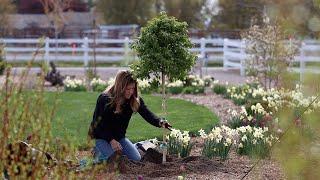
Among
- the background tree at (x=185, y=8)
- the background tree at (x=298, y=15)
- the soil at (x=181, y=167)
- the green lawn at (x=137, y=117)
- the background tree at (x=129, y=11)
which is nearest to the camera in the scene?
the background tree at (x=298, y=15)

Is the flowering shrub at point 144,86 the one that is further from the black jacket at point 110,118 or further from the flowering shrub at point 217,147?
the black jacket at point 110,118

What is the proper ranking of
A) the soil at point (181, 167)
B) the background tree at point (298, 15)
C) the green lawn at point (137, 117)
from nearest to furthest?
the background tree at point (298, 15) → the soil at point (181, 167) → the green lawn at point (137, 117)

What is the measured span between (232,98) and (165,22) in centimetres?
557

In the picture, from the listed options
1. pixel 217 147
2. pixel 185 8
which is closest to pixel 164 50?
pixel 217 147

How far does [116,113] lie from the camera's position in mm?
6332

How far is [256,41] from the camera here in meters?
13.6

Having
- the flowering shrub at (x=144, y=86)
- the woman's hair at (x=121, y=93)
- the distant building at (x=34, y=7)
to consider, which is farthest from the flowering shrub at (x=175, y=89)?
the distant building at (x=34, y=7)

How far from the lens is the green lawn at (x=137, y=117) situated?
8688 millimetres

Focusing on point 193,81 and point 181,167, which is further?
point 193,81

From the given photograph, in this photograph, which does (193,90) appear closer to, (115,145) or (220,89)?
(220,89)

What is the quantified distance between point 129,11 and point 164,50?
92.9 feet

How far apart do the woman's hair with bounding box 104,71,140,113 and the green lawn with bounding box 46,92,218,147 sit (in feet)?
3.36

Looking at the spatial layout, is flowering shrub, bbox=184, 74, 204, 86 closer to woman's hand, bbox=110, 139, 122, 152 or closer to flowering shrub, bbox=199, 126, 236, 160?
flowering shrub, bbox=199, 126, 236, 160

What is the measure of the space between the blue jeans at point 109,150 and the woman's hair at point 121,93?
35 cm
